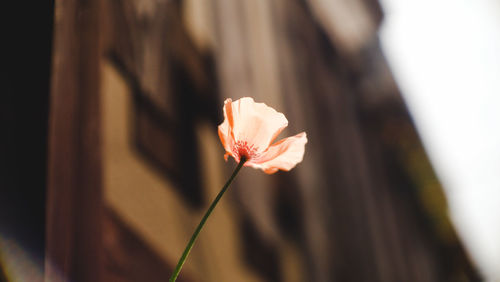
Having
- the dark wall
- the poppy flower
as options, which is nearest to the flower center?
the poppy flower

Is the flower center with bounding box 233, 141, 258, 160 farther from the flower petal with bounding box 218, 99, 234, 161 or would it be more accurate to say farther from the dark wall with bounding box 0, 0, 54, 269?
the dark wall with bounding box 0, 0, 54, 269

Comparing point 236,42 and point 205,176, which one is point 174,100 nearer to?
point 205,176

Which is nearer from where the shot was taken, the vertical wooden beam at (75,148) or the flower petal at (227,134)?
the flower petal at (227,134)

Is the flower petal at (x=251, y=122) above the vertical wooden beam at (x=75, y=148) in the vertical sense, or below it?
above

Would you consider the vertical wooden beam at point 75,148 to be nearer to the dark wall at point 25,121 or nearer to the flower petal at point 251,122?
the dark wall at point 25,121

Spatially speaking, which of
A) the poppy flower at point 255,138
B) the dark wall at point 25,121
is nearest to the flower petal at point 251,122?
the poppy flower at point 255,138

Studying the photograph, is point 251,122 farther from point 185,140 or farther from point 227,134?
point 185,140

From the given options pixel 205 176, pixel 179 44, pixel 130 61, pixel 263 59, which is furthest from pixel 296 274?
pixel 130 61
